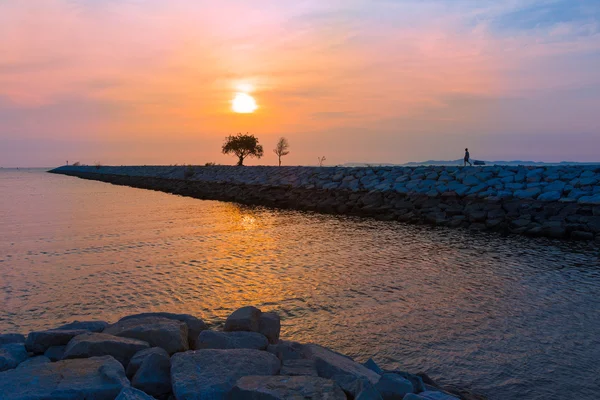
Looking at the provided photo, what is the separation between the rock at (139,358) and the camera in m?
5.22

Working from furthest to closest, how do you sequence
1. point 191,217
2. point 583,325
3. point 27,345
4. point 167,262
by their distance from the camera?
point 191,217, point 167,262, point 583,325, point 27,345

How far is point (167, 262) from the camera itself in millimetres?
12648

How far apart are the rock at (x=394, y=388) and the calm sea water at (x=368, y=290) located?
1.76 meters

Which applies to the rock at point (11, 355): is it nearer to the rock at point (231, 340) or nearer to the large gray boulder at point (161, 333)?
the large gray boulder at point (161, 333)

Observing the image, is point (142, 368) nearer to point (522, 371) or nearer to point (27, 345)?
point (27, 345)

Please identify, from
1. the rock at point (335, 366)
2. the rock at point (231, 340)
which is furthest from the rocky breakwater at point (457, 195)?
the rock at point (231, 340)

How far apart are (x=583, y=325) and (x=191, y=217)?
19.2m

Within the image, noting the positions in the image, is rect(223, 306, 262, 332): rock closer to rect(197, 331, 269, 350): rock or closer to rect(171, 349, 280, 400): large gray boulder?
rect(197, 331, 269, 350): rock

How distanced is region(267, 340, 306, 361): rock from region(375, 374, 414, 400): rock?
1.39 metres

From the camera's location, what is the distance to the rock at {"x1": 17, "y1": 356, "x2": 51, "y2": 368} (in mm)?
5240

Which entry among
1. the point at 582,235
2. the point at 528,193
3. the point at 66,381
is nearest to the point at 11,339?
the point at 66,381

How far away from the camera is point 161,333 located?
588cm

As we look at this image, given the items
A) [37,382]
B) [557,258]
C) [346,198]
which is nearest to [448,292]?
[557,258]

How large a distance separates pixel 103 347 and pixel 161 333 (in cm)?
74
